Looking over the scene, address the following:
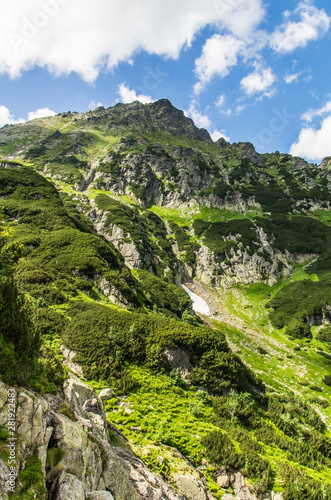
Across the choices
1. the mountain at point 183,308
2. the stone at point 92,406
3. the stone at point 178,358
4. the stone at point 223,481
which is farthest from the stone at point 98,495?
the stone at point 178,358

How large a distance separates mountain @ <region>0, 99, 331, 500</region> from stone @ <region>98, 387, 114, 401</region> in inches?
18.5

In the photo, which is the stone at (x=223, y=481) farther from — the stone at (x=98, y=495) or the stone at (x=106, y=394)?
the stone at (x=98, y=495)

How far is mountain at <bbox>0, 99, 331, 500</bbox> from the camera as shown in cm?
1013

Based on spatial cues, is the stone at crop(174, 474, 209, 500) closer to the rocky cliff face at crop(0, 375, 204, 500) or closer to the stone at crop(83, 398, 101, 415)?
the rocky cliff face at crop(0, 375, 204, 500)

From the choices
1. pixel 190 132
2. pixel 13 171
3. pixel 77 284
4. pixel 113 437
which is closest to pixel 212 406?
pixel 113 437

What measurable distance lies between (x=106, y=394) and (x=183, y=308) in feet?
127

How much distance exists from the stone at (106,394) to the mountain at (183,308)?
469 millimetres

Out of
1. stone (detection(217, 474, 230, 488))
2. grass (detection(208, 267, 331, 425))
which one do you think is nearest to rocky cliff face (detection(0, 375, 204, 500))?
stone (detection(217, 474, 230, 488))

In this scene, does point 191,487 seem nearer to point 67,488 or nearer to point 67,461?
point 67,461

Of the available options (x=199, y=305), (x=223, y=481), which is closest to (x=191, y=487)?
(x=223, y=481)

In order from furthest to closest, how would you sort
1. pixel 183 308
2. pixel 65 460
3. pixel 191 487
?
pixel 183 308, pixel 191 487, pixel 65 460

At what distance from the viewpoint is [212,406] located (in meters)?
15.6

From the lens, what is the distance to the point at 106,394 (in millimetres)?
12617

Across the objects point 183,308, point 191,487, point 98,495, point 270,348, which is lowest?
point 270,348
